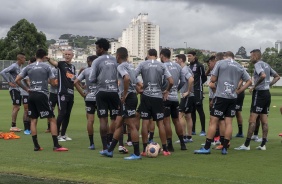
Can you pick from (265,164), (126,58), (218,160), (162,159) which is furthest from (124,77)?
(265,164)

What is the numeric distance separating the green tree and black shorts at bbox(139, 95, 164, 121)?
7518 cm

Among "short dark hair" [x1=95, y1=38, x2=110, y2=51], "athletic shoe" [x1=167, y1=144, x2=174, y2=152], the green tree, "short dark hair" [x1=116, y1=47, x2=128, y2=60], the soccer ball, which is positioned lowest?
"athletic shoe" [x1=167, y1=144, x2=174, y2=152]

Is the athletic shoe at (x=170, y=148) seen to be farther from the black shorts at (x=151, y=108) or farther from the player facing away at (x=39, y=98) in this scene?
the player facing away at (x=39, y=98)

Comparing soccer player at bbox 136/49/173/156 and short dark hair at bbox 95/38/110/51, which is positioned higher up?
short dark hair at bbox 95/38/110/51

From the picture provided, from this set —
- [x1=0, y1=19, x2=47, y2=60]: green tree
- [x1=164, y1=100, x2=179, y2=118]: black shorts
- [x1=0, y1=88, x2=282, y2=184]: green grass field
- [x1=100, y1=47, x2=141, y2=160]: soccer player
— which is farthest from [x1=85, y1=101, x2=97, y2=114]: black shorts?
[x1=0, y1=19, x2=47, y2=60]: green tree

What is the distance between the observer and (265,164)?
9.85m

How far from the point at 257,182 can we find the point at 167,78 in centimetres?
360

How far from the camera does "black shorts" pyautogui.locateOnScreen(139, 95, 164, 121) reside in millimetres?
10852

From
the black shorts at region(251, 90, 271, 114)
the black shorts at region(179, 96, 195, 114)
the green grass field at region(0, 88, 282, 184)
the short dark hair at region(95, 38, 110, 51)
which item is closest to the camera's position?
the green grass field at region(0, 88, 282, 184)

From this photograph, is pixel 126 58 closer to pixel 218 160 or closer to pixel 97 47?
pixel 97 47

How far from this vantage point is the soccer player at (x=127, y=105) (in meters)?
10.4

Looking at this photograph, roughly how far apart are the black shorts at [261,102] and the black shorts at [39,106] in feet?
15.9

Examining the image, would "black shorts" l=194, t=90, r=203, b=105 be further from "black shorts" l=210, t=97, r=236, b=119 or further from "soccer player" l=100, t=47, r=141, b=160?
"soccer player" l=100, t=47, r=141, b=160

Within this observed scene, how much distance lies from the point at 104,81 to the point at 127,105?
0.75 m
